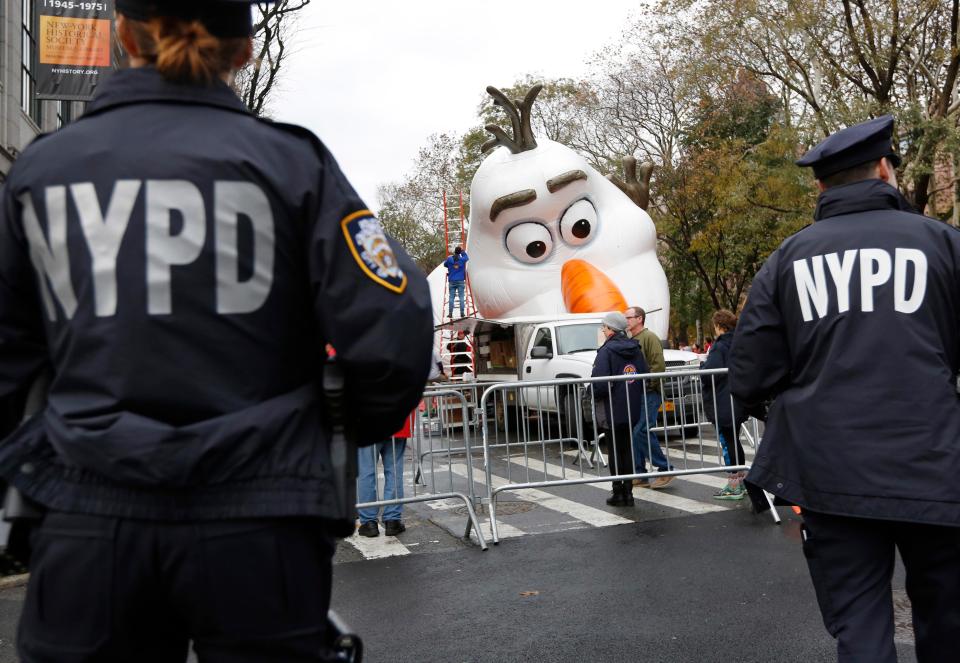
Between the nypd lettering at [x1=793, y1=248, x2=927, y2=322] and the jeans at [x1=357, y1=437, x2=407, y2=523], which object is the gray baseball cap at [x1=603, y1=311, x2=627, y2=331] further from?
the nypd lettering at [x1=793, y1=248, x2=927, y2=322]

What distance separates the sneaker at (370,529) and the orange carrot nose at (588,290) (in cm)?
972

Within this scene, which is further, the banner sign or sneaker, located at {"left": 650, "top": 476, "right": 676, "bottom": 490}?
the banner sign

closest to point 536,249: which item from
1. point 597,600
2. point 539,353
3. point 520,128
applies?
point 520,128

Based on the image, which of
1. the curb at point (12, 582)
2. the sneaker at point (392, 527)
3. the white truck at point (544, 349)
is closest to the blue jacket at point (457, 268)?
the white truck at point (544, 349)

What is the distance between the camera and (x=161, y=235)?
1725 millimetres

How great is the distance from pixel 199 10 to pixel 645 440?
7124 mm

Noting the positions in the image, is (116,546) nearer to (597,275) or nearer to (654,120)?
(597,275)

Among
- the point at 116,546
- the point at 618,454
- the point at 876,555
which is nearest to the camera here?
the point at 116,546

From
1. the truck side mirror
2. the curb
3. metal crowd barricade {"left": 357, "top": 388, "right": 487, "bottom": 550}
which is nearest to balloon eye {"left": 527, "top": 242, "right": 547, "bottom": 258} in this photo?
the truck side mirror

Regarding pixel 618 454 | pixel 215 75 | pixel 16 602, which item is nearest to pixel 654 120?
pixel 618 454

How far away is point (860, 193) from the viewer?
292cm

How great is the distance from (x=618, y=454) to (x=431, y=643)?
4.02 meters

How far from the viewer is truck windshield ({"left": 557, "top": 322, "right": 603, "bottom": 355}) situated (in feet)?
46.2

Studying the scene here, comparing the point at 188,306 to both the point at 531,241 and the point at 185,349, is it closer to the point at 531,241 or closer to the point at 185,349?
the point at 185,349
